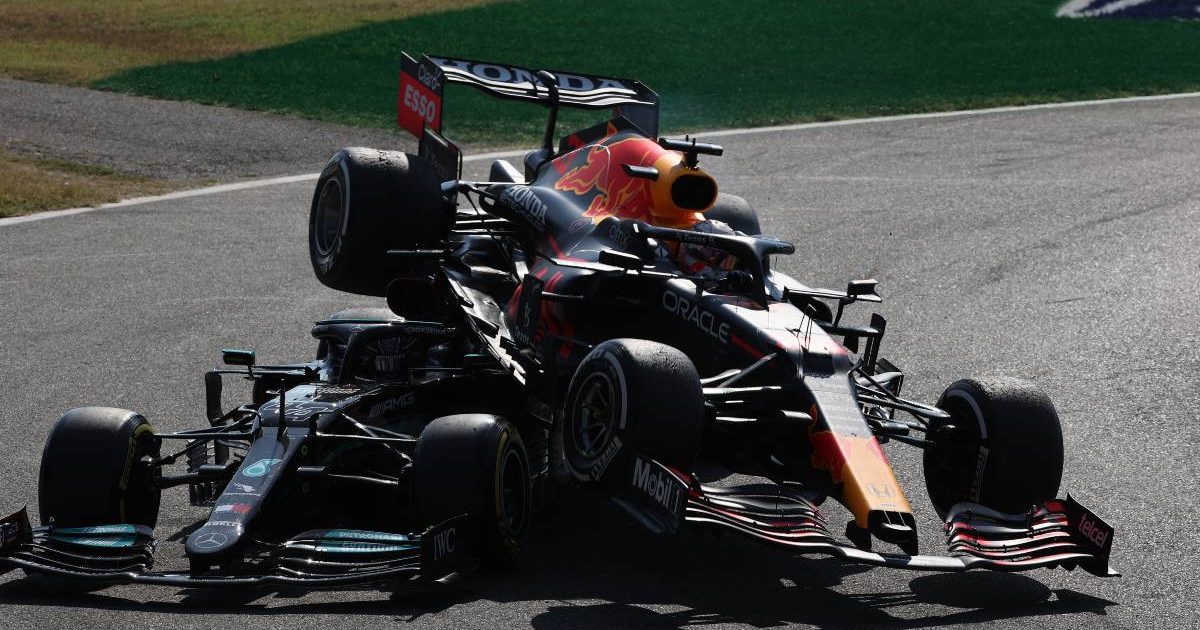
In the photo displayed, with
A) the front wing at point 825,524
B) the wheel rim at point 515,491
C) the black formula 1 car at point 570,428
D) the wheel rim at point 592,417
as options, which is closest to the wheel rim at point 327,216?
the black formula 1 car at point 570,428

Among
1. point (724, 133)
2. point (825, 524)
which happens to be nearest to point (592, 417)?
point (825, 524)

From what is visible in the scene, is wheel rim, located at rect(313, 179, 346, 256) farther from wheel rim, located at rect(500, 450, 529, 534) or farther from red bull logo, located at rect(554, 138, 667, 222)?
wheel rim, located at rect(500, 450, 529, 534)

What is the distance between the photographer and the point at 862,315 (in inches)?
561

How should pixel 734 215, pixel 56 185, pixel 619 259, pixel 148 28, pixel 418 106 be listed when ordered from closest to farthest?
pixel 619 259 < pixel 734 215 < pixel 418 106 < pixel 56 185 < pixel 148 28

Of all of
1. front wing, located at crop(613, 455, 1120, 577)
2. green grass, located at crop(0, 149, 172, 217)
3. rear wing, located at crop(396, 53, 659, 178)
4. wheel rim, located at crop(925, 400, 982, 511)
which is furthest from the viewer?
green grass, located at crop(0, 149, 172, 217)

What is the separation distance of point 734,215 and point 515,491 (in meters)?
3.38

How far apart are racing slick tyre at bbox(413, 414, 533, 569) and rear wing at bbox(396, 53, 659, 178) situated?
4243 mm

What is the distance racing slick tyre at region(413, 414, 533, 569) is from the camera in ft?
25.6

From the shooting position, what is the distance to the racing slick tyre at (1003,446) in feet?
26.8

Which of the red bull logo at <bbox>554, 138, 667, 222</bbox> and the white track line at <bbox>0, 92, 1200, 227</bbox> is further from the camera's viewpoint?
the white track line at <bbox>0, 92, 1200, 227</bbox>

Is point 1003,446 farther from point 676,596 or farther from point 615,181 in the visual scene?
point 615,181

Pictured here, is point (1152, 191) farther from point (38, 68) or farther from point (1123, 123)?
point (38, 68)

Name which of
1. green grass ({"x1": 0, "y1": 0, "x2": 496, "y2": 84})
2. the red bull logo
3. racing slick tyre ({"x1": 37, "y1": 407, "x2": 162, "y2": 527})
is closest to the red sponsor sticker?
the red bull logo

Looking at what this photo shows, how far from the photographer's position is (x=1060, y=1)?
34250mm
